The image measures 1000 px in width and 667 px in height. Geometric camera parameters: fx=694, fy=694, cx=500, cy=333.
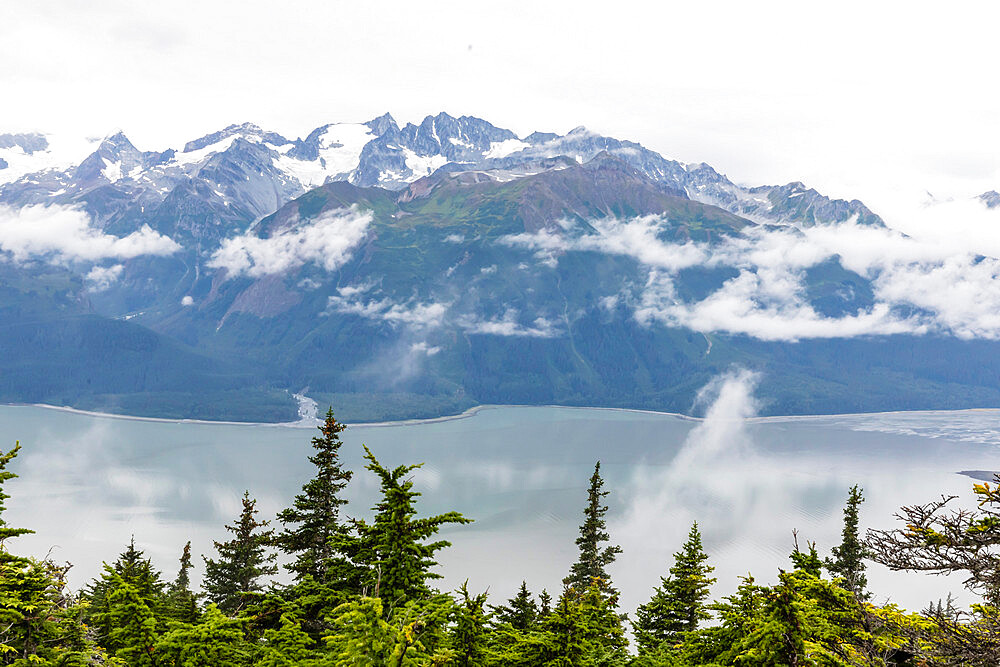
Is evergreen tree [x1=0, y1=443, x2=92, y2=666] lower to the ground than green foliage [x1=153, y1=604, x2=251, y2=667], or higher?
higher

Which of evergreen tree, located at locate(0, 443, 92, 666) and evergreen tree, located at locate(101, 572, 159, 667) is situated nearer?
evergreen tree, located at locate(0, 443, 92, 666)

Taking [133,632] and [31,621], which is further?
[133,632]

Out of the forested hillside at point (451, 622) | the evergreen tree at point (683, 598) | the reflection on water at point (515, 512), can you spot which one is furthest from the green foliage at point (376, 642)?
the reflection on water at point (515, 512)

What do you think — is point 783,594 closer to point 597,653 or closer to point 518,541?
point 597,653

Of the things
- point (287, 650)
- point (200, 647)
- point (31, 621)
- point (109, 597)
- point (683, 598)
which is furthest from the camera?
point (683, 598)

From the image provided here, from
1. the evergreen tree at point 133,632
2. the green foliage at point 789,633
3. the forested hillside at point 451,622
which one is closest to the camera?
the forested hillside at point 451,622

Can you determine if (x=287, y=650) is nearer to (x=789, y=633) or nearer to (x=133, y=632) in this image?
(x=133, y=632)

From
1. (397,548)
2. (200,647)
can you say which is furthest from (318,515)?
(200,647)

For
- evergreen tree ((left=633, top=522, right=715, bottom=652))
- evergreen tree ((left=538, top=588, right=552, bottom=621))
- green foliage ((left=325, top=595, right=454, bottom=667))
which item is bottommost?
evergreen tree ((left=633, top=522, right=715, bottom=652))

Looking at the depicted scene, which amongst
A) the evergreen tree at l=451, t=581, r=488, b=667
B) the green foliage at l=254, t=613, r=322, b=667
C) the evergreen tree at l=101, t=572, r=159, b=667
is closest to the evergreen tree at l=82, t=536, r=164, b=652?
the evergreen tree at l=101, t=572, r=159, b=667

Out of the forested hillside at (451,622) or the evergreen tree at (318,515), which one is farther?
the evergreen tree at (318,515)

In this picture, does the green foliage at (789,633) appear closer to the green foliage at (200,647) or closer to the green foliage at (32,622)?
the green foliage at (200,647)

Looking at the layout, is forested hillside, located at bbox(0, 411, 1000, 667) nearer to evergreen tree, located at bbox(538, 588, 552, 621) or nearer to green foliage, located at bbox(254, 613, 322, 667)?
green foliage, located at bbox(254, 613, 322, 667)

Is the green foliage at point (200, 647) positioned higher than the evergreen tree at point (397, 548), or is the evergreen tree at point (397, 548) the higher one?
the evergreen tree at point (397, 548)
